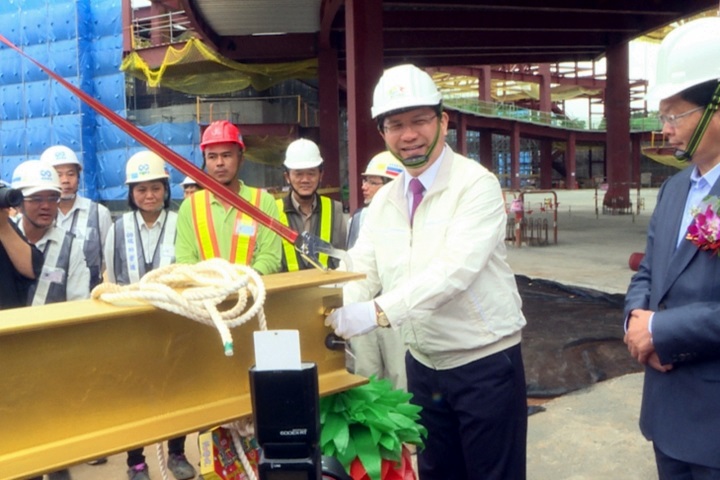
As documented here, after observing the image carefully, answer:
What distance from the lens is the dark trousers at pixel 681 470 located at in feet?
6.06

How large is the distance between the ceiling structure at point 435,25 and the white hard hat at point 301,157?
8764mm

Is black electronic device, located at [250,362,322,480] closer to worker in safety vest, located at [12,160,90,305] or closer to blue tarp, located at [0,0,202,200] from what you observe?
worker in safety vest, located at [12,160,90,305]

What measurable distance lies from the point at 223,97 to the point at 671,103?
2558 centimetres

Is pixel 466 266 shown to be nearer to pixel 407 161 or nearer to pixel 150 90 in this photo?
pixel 407 161

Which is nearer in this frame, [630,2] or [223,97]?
[630,2]

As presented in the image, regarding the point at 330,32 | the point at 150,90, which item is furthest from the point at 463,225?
the point at 150,90

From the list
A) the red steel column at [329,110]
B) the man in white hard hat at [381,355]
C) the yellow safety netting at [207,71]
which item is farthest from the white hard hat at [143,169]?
the yellow safety netting at [207,71]

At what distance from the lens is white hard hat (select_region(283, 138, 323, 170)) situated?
4383 mm

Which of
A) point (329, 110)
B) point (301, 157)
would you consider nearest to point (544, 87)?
point (329, 110)

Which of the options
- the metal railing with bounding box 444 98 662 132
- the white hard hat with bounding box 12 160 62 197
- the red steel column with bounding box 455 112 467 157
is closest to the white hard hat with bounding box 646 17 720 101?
the white hard hat with bounding box 12 160 62 197

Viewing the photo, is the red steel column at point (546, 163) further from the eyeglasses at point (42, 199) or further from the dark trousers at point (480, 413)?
the dark trousers at point (480, 413)

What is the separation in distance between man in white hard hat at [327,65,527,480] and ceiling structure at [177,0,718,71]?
10.9 metres

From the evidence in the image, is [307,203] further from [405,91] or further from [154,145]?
[154,145]

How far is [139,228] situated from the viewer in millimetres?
4215
